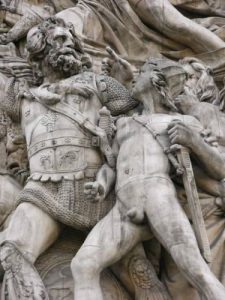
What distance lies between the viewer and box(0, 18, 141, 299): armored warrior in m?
6.61

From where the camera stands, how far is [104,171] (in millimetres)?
6910

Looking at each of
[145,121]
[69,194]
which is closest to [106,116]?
[145,121]

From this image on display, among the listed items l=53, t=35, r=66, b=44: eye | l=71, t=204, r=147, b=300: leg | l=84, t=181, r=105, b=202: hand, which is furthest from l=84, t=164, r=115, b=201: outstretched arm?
l=53, t=35, r=66, b=44: eye

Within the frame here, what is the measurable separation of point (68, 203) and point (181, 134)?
3.98ft

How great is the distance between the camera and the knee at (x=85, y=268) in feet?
20.6

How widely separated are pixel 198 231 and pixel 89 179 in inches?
47.1

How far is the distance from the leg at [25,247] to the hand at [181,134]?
4.40 feet

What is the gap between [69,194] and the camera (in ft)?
22.5

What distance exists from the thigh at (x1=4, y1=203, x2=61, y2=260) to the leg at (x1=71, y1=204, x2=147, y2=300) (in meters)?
0.46

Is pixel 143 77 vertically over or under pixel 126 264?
over

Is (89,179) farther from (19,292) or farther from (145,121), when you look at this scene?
(19,292)

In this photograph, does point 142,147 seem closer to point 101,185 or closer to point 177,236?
point 101,185

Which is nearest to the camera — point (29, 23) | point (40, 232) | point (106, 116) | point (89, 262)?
point (89, 262)

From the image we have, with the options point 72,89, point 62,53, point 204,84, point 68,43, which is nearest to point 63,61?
point 62,53
